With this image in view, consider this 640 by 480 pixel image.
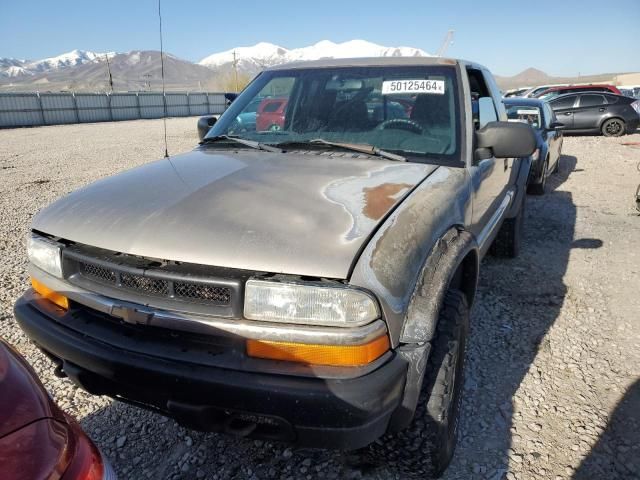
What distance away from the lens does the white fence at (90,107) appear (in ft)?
84.1

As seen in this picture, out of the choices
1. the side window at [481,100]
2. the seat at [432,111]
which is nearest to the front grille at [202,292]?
the seat at [432,111]

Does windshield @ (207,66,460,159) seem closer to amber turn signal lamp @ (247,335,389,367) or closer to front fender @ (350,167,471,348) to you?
front fender @ (350,167,471,348)

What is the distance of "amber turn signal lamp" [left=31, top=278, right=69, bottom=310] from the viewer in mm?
2031

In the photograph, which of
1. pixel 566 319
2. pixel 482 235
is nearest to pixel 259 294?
pixel 482 235

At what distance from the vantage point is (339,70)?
10.2 feet

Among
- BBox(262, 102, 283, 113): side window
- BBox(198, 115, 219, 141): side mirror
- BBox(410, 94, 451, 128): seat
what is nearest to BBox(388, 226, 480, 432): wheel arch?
BBox(410, 94, 451, 128): seat

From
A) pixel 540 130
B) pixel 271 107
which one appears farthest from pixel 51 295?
pixel 540 130

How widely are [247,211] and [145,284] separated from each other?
477mm

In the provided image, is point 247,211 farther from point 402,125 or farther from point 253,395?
point 402,125

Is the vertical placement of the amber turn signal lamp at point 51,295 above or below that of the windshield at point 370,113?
below

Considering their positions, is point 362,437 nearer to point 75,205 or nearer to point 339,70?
point 75,205

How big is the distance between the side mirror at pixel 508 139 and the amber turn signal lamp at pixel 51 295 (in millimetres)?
2240

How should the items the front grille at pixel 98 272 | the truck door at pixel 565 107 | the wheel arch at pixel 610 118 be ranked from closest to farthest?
the front grille at pixel 98 272 < the wheel arch at pixel 610 118 < the truck door at pixel 565 107

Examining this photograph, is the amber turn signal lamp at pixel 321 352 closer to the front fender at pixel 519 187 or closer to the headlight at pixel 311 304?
the headlight at pixel 311 304
